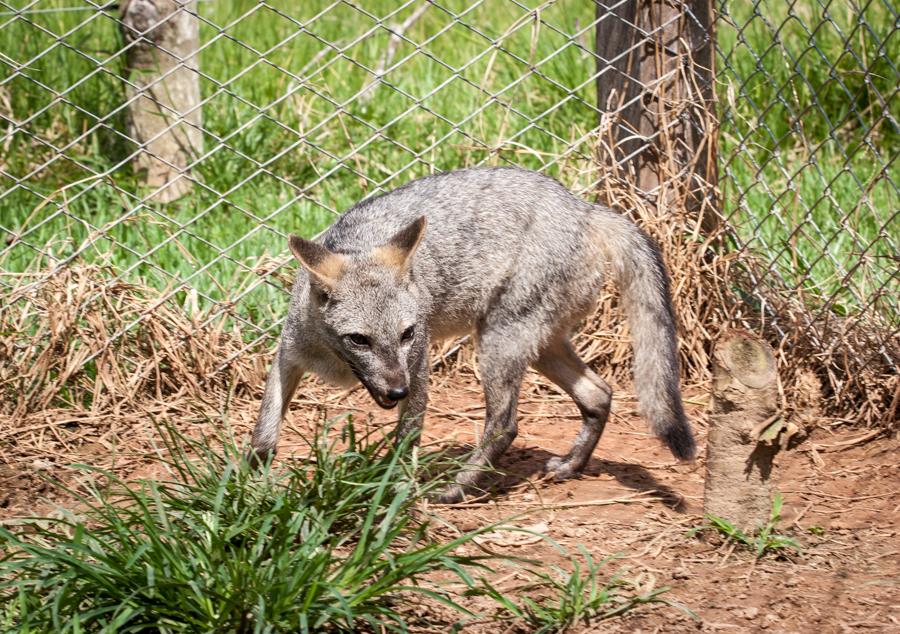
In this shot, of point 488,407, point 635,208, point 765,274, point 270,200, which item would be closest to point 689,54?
point 635,208

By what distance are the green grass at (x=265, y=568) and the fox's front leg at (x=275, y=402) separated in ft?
1.87

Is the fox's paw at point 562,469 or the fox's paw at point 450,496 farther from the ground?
the fox's paw at point 562,469

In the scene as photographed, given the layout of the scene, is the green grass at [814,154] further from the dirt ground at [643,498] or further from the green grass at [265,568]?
the green grass at [265,568]

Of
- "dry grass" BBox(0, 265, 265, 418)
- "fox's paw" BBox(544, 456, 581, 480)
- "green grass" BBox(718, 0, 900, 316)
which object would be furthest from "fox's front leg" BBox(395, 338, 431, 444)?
"green grass" BBox(718, 0, 900, 316)

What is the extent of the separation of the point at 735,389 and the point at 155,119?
458 cm

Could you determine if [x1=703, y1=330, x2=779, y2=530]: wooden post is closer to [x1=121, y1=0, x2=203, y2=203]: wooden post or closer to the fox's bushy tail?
the fox's bushy tail

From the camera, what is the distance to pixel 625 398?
5773 millimetres

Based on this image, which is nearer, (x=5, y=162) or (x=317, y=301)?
(x=317, y=301)

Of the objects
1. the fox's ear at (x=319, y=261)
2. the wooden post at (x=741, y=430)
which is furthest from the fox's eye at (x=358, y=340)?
the wooden post at (x=741, y=430)

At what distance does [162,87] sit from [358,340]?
3368mm

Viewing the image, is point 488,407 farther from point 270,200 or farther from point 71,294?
point 270,200

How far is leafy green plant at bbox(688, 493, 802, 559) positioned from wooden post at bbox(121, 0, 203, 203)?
12.8 feet

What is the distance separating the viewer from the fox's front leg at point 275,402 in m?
4.54

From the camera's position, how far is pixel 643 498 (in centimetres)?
463
